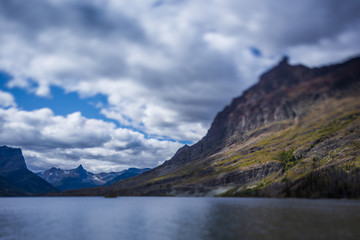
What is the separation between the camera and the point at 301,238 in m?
55.2

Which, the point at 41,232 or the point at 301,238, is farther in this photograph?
the point at 41,232

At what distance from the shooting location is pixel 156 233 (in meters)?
68.8

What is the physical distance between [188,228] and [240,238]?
813 inches

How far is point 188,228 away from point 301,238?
98.2ft

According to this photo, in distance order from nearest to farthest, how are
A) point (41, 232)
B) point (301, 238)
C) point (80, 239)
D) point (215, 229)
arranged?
point (301, 238)
point (80, 239)
point (215, 229)
point (41, 232)

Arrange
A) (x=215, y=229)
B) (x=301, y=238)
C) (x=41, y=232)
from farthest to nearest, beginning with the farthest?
(x=41, y=232) → (x=215, y=229) → (x=301, y=238)

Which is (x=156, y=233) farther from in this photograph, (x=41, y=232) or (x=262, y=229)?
(x=41, y=232)

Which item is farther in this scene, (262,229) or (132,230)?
(132,230)

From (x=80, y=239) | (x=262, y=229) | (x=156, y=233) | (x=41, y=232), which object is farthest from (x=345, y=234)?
(x=41, y=232)

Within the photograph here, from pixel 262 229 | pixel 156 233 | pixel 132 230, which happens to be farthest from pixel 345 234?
pixel 132 230

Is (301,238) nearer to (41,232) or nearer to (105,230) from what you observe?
(105,230)

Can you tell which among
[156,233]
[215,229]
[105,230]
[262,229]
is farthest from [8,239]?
[262,229]

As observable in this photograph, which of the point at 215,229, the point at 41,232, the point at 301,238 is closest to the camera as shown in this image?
the point at 301,238

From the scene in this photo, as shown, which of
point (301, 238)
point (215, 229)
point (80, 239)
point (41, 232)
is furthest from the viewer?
point (41, 232)
